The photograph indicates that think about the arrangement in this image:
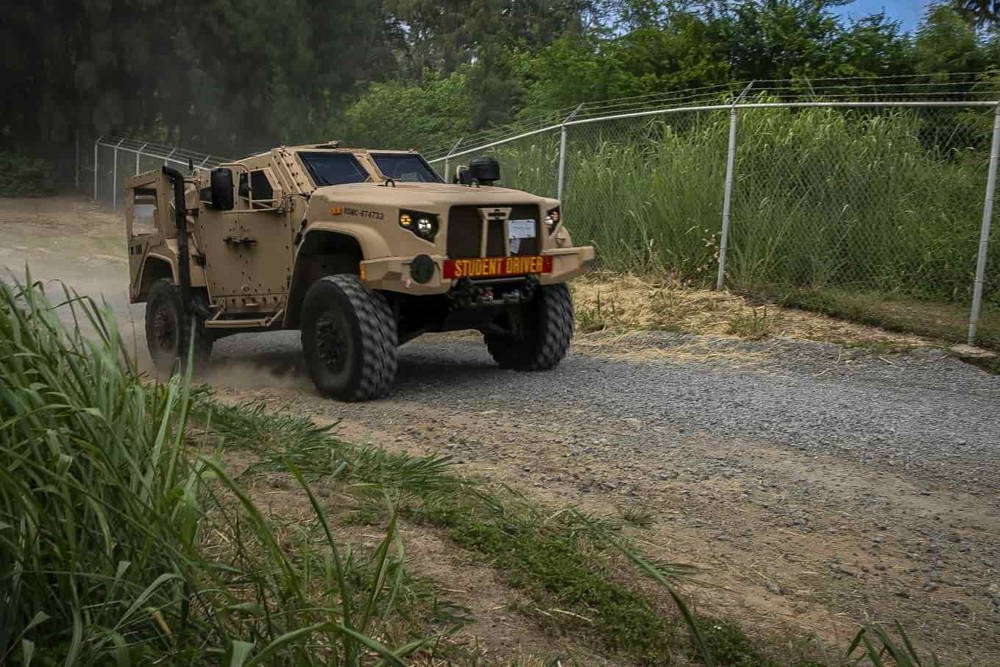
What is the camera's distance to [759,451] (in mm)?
6598

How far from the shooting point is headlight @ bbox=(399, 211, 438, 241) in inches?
317

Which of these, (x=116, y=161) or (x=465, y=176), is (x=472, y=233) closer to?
(x=465, y=176)

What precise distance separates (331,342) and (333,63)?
2172cm

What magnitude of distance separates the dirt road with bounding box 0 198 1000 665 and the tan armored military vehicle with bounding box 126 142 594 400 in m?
0.38

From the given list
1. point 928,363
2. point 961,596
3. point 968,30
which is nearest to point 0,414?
point 961,596

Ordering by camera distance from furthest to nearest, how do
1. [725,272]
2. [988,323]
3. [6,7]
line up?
[6,7] → [725,272] → [988,323]

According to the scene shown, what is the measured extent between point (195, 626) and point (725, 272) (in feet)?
32.5

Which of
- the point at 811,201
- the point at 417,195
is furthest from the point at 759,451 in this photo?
the point at 811,201

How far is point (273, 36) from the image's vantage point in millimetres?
27312

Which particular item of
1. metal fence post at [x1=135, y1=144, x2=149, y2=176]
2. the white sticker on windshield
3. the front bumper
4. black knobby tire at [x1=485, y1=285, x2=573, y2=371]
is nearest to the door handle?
the front bumper

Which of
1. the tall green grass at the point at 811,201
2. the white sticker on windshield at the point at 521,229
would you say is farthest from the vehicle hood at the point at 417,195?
the tall green grass at the point at 811,201

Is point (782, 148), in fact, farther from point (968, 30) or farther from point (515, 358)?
point (968, 30)

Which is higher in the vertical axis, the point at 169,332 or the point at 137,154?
the point at 137,154

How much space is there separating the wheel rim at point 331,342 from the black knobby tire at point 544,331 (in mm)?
1597
